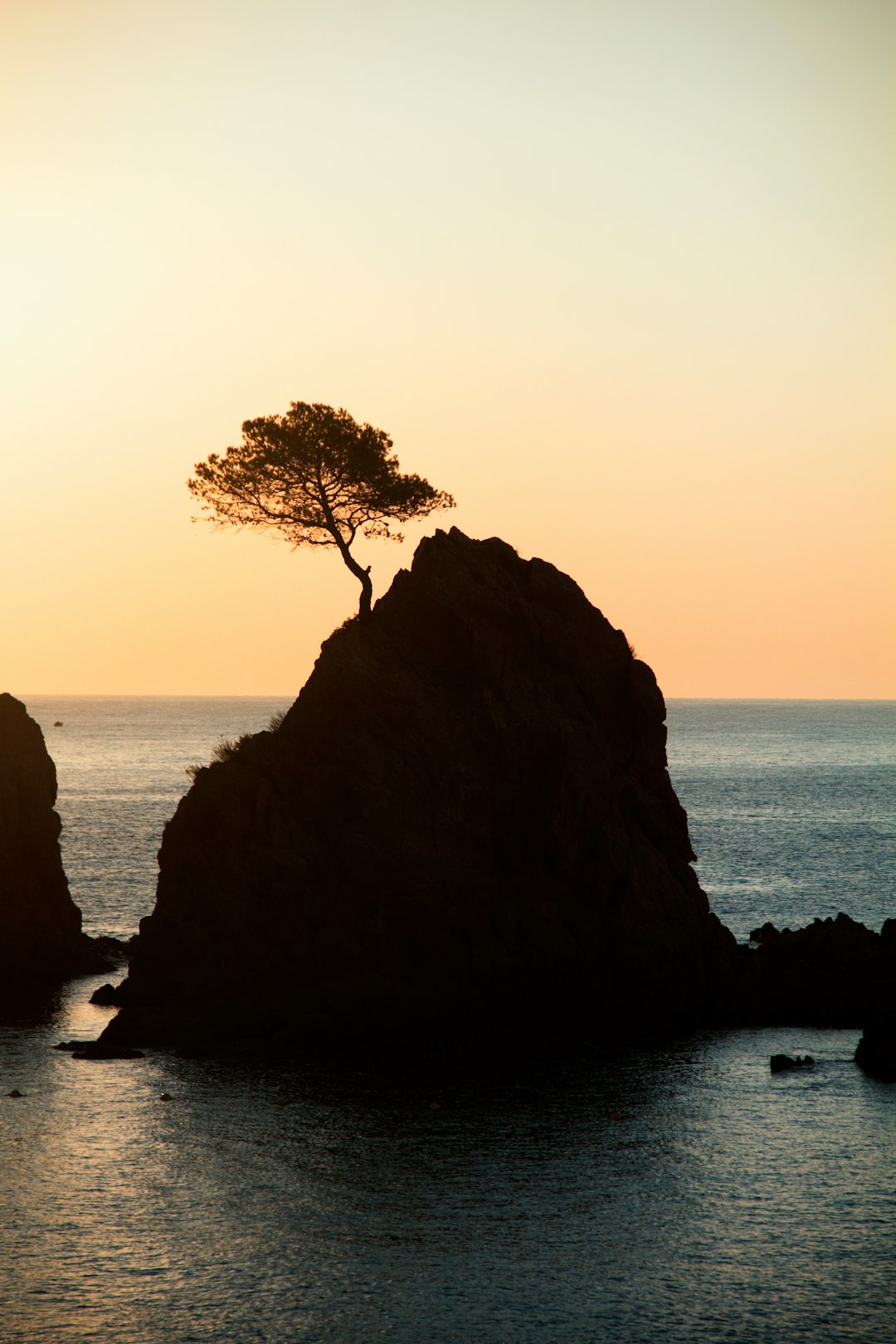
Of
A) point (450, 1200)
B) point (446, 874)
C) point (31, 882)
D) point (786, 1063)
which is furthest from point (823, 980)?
point (31, 882)

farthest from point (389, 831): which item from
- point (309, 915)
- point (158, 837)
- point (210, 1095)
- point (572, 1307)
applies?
point (158, 837)

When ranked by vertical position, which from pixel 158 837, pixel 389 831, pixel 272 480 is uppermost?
pixel 272 480

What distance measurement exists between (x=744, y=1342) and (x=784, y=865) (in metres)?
89.4

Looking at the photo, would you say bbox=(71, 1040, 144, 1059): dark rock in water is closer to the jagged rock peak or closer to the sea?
the sea

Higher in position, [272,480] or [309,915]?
[272,480]

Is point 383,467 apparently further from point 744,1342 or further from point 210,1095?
point 744,1342

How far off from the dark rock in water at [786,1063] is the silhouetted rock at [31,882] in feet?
123

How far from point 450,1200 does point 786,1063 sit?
1832 centimetres

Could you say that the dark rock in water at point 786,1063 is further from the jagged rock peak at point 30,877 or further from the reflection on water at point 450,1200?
the jagged rock peak at point 30,877

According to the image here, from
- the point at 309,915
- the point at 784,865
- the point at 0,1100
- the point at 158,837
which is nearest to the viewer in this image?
the point at 0,1100

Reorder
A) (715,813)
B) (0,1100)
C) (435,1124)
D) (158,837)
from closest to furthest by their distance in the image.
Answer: (435,1124) < (0,1100) < (158,837) < (715,813)

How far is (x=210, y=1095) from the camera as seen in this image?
45.9 meters

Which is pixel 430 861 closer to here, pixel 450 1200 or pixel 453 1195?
pixel 453 1195

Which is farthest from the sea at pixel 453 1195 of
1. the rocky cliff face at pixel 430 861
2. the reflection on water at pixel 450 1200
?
the rocky cliff face at pixel 430 861
